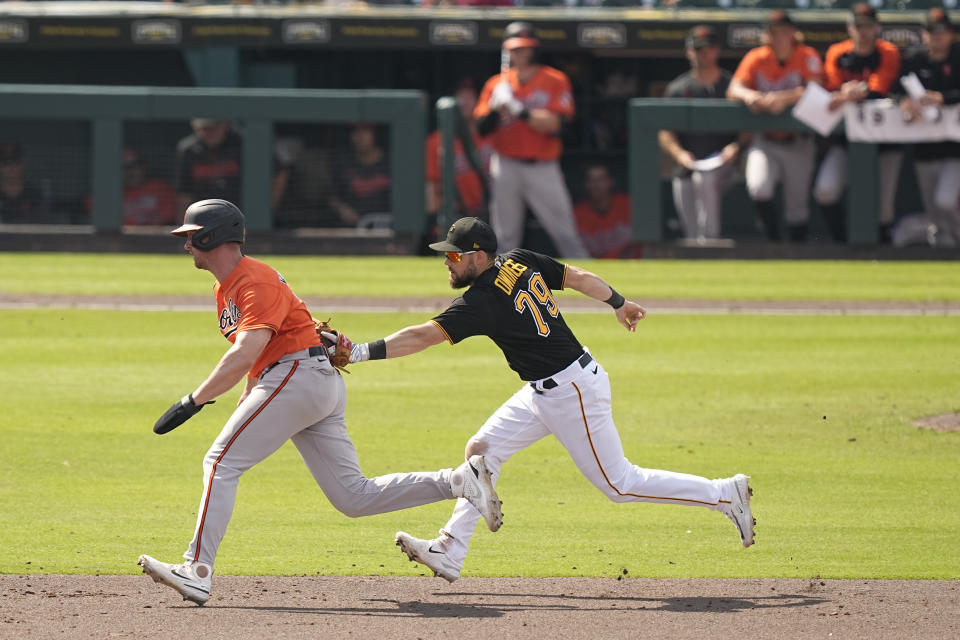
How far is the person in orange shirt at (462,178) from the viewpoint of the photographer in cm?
1972

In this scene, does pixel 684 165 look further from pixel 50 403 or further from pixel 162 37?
pixel 50 403

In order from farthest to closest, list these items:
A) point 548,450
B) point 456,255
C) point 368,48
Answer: point 368,48
point 548,450
point 456,255

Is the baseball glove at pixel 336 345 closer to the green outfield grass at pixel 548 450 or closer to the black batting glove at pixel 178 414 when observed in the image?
the black batting glove at pixel 178 414

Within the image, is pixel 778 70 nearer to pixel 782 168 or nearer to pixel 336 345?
pixel 782 168

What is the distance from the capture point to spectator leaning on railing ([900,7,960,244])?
17391 mm

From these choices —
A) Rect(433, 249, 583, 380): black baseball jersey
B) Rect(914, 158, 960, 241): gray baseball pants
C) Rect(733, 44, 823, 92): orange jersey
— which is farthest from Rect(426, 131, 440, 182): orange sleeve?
Rect(433, 249, 583, 380): black baseball jersey

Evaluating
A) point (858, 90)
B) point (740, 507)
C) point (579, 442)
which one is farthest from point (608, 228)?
point (579, 442)

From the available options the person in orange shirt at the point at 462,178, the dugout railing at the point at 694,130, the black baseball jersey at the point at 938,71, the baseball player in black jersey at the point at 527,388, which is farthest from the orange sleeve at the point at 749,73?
the baseball player in black jersey at the point at 527,388

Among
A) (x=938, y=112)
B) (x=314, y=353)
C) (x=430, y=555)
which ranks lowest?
(x=430, y=555)

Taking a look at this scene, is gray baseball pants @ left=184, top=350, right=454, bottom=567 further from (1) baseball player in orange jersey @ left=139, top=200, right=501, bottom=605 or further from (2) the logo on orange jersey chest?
(2) the logo on orange jersey chest

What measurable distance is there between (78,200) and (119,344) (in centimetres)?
695

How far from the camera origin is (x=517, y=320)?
640cm

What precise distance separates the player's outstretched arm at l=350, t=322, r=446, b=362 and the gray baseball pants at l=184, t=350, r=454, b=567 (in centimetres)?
20

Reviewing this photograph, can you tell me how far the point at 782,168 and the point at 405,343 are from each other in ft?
42.0
